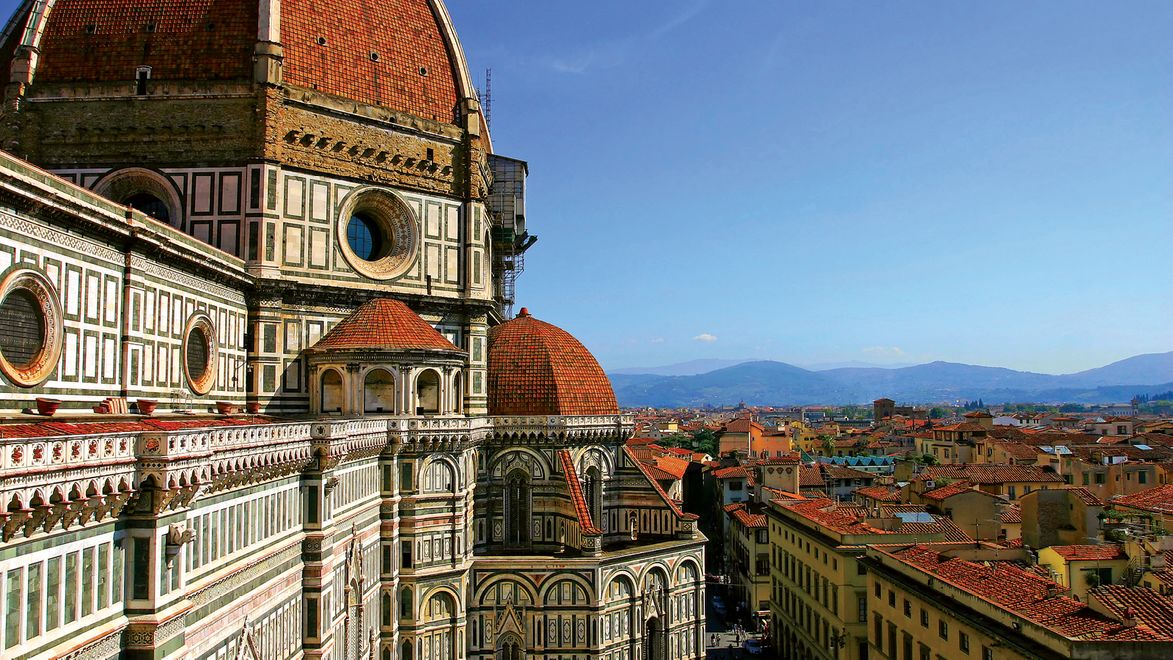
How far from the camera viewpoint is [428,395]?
34094 millimetres

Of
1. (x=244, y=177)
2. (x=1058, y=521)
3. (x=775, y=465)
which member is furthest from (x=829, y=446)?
(x=244, y=177)

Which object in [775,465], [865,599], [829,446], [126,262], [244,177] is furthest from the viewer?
[829,446]

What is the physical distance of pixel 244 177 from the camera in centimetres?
3200

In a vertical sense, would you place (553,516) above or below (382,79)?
below

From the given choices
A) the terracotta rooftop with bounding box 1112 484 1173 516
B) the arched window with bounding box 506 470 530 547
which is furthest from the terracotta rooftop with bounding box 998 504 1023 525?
the arched window with bounding box 506 470 530 547

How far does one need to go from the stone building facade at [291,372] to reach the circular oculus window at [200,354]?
0.39ft

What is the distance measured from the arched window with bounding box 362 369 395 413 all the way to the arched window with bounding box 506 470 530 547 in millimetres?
8472

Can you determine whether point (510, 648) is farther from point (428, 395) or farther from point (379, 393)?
point (379, 393)

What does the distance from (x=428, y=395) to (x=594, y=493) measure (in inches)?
405

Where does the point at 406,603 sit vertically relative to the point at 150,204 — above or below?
below

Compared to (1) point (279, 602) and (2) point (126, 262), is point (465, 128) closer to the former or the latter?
(2) point (126, 262)

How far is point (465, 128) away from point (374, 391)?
1151 cm

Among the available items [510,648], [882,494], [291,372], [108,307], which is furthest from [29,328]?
[882,494]

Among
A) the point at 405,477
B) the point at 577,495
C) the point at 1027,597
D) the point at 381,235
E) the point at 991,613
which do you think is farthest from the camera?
the point at 577,495
